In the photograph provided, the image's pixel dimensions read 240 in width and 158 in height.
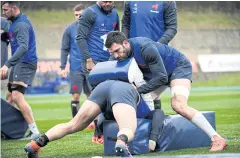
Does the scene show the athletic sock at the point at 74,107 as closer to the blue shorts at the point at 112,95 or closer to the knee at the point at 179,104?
the knee at the point at 179,104

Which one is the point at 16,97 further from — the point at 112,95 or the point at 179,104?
the point at 112,95

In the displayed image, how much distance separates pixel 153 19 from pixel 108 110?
6.51 ft

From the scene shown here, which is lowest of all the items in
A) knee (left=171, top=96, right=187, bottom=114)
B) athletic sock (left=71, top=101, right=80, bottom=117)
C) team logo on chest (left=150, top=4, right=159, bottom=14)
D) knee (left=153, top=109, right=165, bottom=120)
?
athletic sock (left=71, top=101, right=80, bottom=117)

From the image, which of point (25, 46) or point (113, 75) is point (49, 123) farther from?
point (113, 75)

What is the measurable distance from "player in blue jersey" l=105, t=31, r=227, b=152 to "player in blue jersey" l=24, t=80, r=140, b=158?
Result: 1.16 ft

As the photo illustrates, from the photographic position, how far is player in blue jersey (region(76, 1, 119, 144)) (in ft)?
30.0

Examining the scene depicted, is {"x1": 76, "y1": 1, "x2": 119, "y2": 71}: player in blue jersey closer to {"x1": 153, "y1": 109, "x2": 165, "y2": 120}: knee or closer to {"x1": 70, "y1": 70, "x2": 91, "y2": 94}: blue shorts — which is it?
{"x1": 153, "y1": 109, "x2": 165, "y2": 120}: knee

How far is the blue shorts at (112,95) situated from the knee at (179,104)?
685 mm

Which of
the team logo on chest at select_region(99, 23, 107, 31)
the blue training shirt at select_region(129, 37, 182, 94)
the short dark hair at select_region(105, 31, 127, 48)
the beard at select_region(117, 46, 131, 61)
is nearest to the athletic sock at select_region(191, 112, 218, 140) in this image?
the blue training shirt at select_region(129, 37, 182, 94)

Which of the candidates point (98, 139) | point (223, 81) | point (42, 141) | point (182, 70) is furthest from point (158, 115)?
point (223, 81)

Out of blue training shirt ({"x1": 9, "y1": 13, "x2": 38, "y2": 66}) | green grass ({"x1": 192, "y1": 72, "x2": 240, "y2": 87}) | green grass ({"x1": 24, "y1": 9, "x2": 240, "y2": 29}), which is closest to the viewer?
blue training shirt ({"x1": 9, "y1": 13, "x2": 38, "y2": 66})

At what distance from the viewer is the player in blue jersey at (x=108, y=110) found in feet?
23.1

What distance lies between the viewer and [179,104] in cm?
792

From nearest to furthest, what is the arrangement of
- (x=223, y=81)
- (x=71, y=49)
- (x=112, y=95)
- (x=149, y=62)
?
(x=112, y=95)
(x=149, y=62)
(x=71, y=49)
(x=223, y=81)
